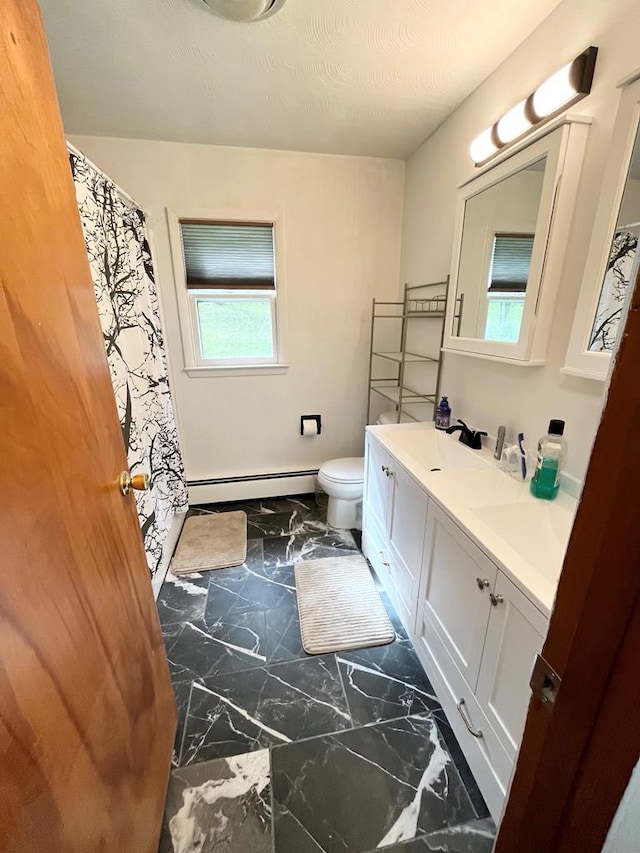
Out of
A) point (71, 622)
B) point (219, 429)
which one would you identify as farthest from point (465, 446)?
point (219, 429)

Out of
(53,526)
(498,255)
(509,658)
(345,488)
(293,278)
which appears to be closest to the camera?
(53,526)

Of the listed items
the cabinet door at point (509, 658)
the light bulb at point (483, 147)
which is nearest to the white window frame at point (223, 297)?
the light bulb at point (483, 147)

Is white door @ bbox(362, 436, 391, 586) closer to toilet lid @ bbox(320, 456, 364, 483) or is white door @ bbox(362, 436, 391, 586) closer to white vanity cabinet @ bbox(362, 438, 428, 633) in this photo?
white vanity cabinet @ bbox(362, 438, 428, 633)

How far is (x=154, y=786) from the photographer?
3.29 ft

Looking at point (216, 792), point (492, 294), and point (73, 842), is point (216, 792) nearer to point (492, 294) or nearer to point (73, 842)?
point (73, 842)

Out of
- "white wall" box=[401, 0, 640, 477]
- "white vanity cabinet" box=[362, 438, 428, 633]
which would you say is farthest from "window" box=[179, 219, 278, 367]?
"white vanity cabinet" box=[362, 438, 428, 633]

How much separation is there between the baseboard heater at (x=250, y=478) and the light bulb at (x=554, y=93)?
238 cm

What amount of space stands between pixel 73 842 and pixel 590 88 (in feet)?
7.28

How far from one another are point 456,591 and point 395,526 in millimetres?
505

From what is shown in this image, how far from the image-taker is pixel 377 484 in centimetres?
188

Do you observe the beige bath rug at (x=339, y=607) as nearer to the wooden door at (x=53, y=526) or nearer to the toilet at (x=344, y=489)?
the toilet at (x=344, y=489)

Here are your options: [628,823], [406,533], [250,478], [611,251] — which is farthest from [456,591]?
[250,478]

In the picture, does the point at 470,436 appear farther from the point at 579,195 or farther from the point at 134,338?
the point at 134,338

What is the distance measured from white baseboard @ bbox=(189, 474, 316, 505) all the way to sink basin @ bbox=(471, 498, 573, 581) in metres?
1.84
